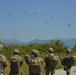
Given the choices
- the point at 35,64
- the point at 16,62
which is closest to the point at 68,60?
the point at 16,62

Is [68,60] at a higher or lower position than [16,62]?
higher

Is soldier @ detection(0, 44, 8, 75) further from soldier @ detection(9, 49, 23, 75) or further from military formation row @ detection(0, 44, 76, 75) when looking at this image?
soldier @ detection(9, 49, 23, 75)

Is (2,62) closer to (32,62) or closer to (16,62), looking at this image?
(32,62)

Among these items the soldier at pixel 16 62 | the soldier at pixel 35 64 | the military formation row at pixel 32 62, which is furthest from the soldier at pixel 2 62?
the soldier at pixel 16 62

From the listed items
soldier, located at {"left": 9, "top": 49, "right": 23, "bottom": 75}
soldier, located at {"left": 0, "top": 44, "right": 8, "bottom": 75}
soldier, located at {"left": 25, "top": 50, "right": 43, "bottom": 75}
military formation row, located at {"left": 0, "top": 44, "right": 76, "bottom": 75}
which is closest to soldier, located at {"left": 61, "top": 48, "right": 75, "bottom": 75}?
military formation row, located at {"left": 0, "top": 44, "right": 76, "bottom": 75}

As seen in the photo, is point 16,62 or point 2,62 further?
point 16,62

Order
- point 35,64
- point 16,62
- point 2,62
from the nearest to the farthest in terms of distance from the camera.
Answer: point 2,62
point 35,64
point 16,62

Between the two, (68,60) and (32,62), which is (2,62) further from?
(68,60)

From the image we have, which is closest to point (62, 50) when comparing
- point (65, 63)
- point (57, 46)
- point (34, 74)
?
point (57, 46)

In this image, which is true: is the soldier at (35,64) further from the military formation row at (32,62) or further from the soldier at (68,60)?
the soldier at (68,60)

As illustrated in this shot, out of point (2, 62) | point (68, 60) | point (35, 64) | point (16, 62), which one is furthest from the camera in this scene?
point (68, 60)

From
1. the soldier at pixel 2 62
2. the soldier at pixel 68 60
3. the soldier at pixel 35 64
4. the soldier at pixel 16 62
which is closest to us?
the soldier at pixel 2 62

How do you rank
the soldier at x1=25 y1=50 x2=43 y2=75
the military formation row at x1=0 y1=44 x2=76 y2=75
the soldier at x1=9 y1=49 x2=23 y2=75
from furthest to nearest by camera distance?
the soldier at x1=9 y1=49 x2=23 y2=75
the soldier at x1=25 y1=50 x2=43 y2=75
the military formation row at x1=0 y1=44 x2=76 y2=75

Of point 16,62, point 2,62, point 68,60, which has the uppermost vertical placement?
point 68,60
